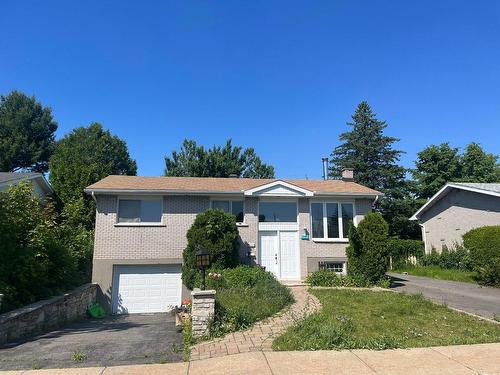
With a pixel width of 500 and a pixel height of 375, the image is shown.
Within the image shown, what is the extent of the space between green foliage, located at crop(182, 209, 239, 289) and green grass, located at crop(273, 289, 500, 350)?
4829 millimetres

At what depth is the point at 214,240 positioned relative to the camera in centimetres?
1484

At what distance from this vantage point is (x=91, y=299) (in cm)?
1484

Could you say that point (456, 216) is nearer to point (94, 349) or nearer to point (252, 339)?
point (252, 339)

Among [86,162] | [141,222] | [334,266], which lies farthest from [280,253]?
[86,162]

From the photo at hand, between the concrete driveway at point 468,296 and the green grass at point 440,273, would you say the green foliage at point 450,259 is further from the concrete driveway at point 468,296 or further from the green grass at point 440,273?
the concrete driveway at point 468,296

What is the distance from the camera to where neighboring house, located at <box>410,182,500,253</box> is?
67.8 ft

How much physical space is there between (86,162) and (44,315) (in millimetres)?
22756

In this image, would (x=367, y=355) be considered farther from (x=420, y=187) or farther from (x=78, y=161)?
(x=420, y=187)

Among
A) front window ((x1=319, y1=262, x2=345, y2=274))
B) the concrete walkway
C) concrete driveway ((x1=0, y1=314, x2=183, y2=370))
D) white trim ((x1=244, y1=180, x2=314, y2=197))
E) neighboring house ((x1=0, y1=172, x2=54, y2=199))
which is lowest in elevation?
concrete driveway ((x1=0, y1=314, x2=183, y2=370))

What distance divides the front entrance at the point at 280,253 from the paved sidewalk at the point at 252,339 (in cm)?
628

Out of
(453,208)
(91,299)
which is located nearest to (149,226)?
(91,299)

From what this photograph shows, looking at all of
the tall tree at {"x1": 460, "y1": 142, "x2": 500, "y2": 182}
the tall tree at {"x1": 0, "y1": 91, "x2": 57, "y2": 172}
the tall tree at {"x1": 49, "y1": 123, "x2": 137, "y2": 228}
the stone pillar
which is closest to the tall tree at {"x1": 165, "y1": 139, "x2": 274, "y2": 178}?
the tall tree at {"x1": 49, "y1": 123, "x2": 137, "y2": 228}

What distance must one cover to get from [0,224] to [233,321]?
6.95m

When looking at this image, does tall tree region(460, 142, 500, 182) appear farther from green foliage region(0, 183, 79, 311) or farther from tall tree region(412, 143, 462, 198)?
green foliage region(0, 183, 79, 311)
